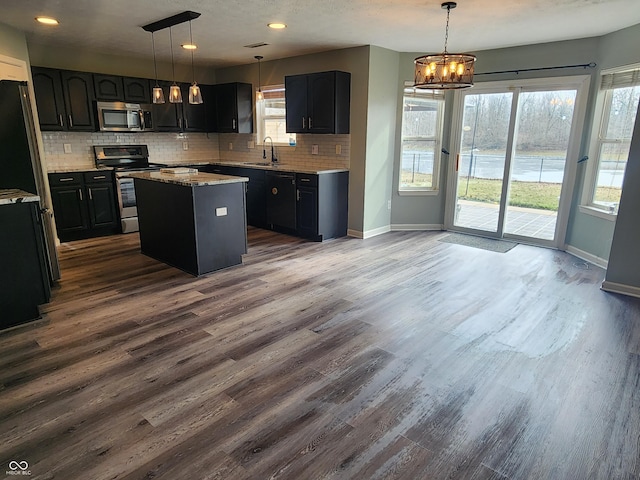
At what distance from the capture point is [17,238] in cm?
304

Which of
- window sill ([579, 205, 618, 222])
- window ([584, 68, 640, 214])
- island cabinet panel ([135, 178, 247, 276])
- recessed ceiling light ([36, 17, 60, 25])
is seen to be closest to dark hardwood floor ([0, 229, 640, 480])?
island cabinet panel ([135, 178, 247, 276])

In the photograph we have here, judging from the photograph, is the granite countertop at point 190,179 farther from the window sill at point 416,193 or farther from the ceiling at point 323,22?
the window sill at point 416,193

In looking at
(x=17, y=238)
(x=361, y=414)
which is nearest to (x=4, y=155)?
(x=17, y=238)

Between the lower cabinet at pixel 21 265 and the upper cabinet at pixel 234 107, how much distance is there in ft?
13.4

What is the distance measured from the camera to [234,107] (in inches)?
266

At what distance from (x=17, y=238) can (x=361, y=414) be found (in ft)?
9.12

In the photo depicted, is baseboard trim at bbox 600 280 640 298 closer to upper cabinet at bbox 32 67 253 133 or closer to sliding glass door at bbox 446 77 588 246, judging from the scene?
sliding glass door at bbox 446 77 588 246

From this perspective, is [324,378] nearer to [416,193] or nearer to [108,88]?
[416,193]

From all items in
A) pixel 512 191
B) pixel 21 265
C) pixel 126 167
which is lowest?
pixel 21 265

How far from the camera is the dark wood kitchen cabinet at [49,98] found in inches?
208

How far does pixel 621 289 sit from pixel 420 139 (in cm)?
317

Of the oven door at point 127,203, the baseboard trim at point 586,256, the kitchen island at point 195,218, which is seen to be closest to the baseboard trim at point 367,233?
the kitchen island at point 195,218

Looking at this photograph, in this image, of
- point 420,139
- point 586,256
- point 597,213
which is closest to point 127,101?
point 420,139

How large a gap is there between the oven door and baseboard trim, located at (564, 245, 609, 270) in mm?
5831
